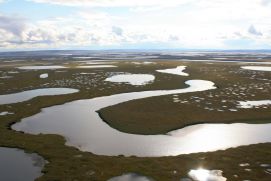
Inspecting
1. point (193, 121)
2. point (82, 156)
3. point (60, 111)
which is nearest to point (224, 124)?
point (193, 121)

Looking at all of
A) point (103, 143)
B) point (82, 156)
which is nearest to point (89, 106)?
point (103, 143)

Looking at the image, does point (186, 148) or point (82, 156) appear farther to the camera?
point (186, 148)

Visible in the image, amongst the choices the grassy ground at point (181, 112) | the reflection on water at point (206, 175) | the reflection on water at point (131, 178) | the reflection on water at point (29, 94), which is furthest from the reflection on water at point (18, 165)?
the reflection on water at point (29, 94)

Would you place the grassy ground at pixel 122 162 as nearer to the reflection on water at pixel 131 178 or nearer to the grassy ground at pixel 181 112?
the reflection on water at pixel 131 178

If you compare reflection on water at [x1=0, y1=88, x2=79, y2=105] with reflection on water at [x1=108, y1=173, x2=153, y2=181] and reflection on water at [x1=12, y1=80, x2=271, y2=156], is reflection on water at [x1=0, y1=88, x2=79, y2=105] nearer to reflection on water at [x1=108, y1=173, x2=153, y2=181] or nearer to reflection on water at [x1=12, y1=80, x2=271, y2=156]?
reflection on water at [x1=12, y1=80, x2=271, y2=156]

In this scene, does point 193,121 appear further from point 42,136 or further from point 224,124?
point 42,136

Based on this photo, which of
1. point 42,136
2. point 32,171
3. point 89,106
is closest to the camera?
point 32,171

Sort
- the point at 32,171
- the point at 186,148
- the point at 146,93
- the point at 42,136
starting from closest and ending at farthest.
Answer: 1. the point at 32,171
2. the point at 186,148
3. the point at 42,136
4. the point at 146,93
